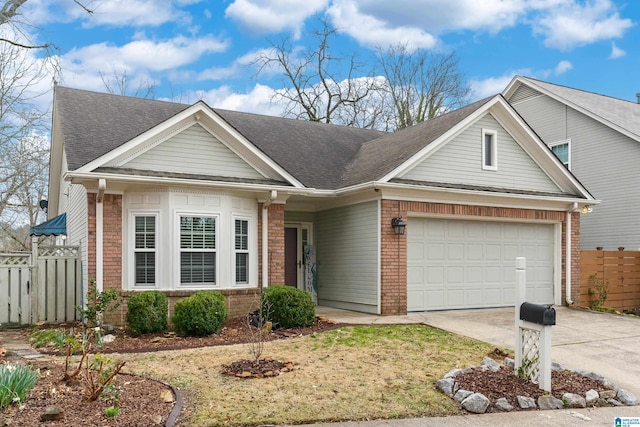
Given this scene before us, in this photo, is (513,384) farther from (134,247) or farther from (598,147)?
(598,147)

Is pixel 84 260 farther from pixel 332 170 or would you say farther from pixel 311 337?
pixel 332 170

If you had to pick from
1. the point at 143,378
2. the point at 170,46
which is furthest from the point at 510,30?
the point at 143,378

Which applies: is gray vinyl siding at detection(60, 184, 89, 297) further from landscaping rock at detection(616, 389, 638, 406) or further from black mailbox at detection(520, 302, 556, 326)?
landscaping rock at detection(616, 389, 638, 406)

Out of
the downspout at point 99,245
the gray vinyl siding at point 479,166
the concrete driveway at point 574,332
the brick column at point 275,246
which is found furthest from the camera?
the gray vinyl siding at point 479,166

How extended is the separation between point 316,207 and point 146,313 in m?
6.29

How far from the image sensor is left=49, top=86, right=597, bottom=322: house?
11.2m

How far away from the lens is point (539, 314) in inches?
269

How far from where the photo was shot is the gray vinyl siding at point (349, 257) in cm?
→ 1291

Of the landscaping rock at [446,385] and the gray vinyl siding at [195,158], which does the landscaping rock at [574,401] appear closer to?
the landscaping rock at [446,385]

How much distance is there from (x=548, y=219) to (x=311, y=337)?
8.31m

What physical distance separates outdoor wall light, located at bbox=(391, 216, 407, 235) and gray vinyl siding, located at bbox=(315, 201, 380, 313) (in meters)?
0.36

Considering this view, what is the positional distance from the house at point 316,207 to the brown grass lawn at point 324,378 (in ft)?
9.54

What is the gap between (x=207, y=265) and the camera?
11.6 m

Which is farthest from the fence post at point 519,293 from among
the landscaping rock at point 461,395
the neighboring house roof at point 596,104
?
the neighboring house roof at point 596,104
